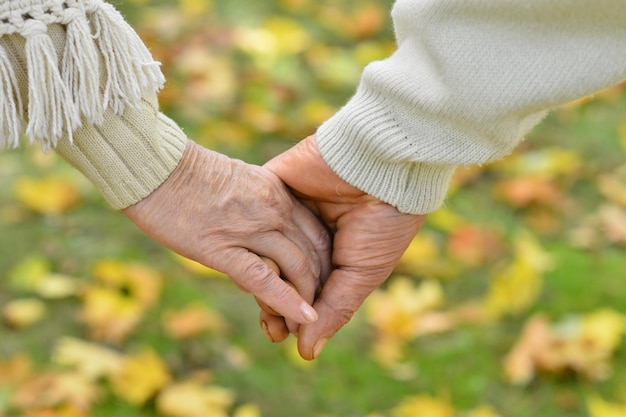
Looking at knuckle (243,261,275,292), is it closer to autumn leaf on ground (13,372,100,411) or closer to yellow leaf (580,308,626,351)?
autumn leaf on ground (13,372,100,411)

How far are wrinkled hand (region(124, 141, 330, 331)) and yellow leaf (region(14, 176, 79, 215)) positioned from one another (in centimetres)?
124

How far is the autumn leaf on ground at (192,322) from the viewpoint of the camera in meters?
2.53

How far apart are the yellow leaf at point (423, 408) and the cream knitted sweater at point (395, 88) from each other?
799 mm

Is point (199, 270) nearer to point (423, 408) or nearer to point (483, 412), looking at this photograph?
point (423, 408)

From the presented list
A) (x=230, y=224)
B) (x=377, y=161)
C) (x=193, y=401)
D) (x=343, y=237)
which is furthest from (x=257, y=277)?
(x=193, y=401)

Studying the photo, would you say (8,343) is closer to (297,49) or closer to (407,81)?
(407,81)

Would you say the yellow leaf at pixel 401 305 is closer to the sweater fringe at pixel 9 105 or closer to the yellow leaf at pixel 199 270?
the yellow leaf at pixel 199 270

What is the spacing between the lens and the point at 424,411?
7.84 feet

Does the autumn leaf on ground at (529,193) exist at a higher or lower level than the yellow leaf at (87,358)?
lower

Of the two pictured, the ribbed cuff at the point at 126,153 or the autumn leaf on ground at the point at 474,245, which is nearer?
the ribbed cuff at the point at 126,153

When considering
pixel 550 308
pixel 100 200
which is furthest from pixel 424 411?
pixel 100 200

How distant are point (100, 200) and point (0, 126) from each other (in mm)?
1461

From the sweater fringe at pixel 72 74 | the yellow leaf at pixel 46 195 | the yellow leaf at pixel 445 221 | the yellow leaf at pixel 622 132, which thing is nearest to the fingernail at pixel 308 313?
the sweater fringe at pixel 72 74

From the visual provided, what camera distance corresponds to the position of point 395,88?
1680 mm
